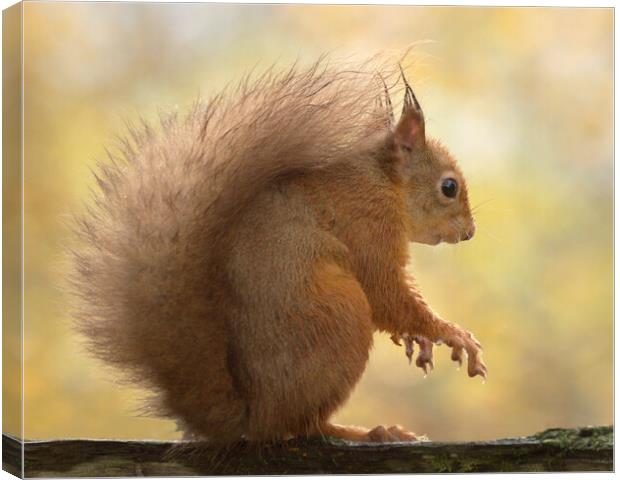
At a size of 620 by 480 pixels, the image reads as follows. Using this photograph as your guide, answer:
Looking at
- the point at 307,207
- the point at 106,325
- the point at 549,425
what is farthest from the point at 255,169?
the point at 549,425

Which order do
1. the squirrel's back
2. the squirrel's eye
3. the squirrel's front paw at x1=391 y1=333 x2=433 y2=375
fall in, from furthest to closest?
the squirrel's eye
the squirrel's front paw at x1=391 y1=333 x2=433 y2=375
the squirrel's back

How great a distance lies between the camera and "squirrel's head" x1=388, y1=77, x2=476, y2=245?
12.1 ft

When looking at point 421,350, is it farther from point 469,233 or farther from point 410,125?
point 410,125

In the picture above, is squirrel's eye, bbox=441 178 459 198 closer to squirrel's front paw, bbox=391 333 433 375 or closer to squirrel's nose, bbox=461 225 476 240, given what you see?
squirrel's nose, bbox=461 225 476 240

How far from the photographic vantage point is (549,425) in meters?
3.93

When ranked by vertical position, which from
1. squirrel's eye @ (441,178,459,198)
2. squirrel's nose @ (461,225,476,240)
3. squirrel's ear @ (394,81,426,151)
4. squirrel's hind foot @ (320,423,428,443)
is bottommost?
squirrel's hind foot @ (320,423,428,443)

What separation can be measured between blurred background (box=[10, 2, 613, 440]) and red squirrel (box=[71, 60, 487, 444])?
26cm

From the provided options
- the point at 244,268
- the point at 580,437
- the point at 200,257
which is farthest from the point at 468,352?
the point at 200,257

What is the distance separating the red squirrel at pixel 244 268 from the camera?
334 centimetres

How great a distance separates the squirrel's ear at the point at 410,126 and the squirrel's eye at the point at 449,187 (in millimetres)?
136

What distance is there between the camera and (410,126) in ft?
12.1

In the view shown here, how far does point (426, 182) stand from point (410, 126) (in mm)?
173

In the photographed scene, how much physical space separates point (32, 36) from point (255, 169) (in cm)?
75

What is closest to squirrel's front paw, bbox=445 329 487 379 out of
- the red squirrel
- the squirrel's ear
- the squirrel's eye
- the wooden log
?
the red squirrel
